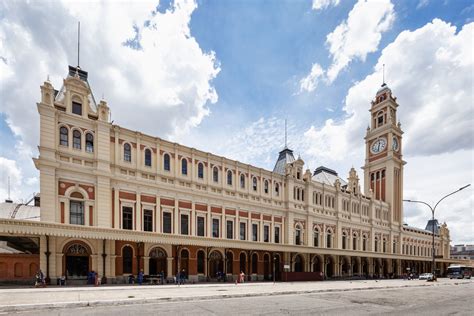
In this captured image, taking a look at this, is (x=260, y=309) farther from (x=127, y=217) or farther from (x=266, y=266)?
(x=266, y=266)

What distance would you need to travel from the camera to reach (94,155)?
24.7 metres

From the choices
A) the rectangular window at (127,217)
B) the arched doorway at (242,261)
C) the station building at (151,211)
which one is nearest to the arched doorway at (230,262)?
the station building at (151,211)

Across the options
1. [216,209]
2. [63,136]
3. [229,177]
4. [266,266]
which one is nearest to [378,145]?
[266,266]

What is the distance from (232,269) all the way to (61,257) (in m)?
16.3

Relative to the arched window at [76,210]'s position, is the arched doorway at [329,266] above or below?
below

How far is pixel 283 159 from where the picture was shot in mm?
43844

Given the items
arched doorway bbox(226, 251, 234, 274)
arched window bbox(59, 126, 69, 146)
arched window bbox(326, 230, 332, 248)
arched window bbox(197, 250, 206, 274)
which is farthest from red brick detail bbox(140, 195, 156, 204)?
arched window bbox(326, 230, 332, 248)

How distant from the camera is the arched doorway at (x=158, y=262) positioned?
2612 centimetres

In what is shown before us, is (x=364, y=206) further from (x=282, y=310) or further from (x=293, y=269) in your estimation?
(x=282, y=310)

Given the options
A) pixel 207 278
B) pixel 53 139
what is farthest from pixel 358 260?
pixel 53 139

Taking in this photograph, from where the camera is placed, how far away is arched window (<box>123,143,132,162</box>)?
2656 cm

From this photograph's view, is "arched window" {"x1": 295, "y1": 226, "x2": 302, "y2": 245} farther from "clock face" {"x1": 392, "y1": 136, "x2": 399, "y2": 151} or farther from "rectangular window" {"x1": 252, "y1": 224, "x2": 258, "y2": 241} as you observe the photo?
"clock face" {"x1": 392, "y1": 136, "x2": 399, "y2": 151}

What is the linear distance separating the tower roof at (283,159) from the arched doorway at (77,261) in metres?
27.0

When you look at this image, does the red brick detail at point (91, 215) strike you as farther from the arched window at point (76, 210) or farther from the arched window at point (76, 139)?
the arched window at point (76, 139)
